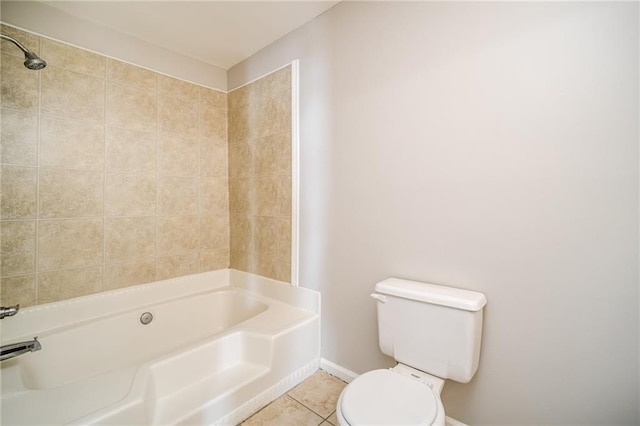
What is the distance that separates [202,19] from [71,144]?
1121 mm

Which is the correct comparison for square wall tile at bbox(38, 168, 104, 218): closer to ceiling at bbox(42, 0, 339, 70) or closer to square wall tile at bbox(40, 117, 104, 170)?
square wall tile at bbox(40, 117, 104, 170)

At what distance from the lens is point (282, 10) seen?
169 cm

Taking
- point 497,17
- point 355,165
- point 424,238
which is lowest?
point 424,238

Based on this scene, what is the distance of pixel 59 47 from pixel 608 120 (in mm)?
2714

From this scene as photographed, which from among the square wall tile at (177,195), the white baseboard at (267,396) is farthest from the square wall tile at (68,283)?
the white baseboard at (267,396)

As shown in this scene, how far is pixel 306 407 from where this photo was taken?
4.92 ft

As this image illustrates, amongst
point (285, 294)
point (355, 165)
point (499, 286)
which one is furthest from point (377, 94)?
point (285, 294)

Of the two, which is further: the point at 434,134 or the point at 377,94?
the point at 377,94

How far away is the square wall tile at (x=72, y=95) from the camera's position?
5.25 feet

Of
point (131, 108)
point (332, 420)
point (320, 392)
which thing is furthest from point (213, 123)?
point (332, 420)

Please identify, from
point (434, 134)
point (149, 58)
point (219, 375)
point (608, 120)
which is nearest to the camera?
point (608, 120)

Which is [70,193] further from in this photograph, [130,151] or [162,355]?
[162,355]

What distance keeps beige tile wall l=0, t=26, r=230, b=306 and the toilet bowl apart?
1.37m

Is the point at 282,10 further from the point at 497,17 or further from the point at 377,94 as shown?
the point at 497,17
